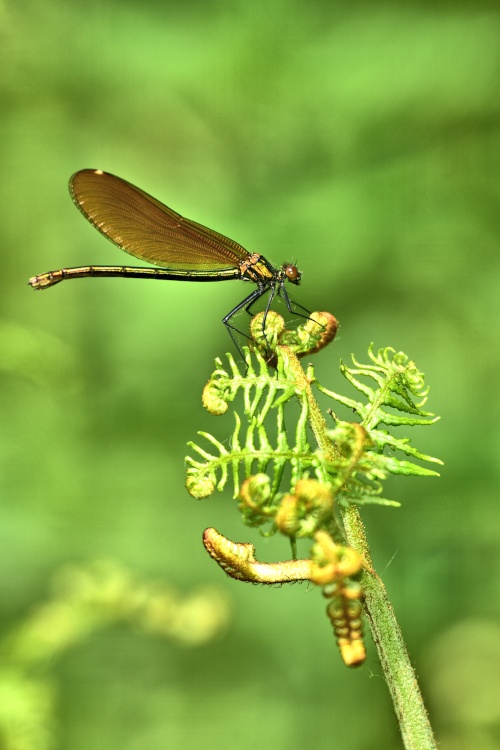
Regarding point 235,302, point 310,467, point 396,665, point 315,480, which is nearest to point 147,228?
point 235,302

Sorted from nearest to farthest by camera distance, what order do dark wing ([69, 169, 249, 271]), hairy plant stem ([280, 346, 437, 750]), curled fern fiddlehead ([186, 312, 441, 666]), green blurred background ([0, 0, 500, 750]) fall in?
curled fern fiddlehead ([186, 312, 441, 666]) → hairy plant stem ([280, 346, 437, 750]) → dark wing ([69, 169, 249, 271]) → green blurred background ([0, 0, 500, 750])

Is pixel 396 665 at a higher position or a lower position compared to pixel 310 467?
lower

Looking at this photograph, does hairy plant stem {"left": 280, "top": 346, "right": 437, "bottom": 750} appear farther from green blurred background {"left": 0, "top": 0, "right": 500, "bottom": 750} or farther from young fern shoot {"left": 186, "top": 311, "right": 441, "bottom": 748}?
green blurred background {"left": 0, "top": 0, "right": 500, "bottom": 750}

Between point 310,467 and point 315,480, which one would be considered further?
point 310,467

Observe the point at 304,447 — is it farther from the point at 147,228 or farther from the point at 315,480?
the point at 147,228

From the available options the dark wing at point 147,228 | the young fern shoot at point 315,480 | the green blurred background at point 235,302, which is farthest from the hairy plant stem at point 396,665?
the green blurred background at point 235,302

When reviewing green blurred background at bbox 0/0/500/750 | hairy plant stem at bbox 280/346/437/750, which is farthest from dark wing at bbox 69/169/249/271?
hairy plant stem at bbox 280/346/437/750

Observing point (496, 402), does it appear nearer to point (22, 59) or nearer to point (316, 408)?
point (316, 408)
